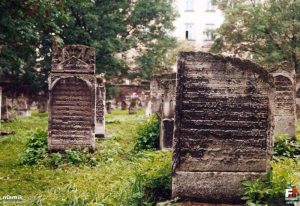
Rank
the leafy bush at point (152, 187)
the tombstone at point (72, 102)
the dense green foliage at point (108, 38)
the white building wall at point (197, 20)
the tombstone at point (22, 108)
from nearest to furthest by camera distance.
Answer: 1. the leafy bush at point (152, 187)
2. the tombstone at point (72, 102)
3. the tombstone at point (22, 108)
4. the dense green foliage at point (108, 38)
5. the white building wall at point (197, 20)

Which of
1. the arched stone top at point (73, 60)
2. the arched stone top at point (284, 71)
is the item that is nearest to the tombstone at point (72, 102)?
the arched stone top at point (73, 60)

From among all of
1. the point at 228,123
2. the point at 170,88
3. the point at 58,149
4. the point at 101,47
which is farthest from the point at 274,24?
the point at 228,123

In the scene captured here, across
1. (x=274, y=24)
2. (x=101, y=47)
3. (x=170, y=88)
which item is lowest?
(x=170, y=88)

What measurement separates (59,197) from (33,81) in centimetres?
1907

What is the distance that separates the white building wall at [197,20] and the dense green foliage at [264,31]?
58.5 ft

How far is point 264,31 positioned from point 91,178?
20.7 metres

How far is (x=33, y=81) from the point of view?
23812 mm

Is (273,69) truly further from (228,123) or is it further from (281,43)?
(281,43)

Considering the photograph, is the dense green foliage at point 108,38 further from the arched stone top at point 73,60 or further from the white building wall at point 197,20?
the white building wall at point 197,20

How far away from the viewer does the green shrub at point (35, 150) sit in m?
8.93

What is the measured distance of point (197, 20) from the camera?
152 ft

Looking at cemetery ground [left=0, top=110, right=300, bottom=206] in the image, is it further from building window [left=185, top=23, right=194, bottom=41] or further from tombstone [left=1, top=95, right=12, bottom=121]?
building window [left=185, top=23, right=194, bottom=41]

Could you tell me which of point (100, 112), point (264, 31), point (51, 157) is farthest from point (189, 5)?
point (51, 157)

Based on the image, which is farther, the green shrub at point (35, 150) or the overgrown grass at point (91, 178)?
the green shrub at point (35, 150)
